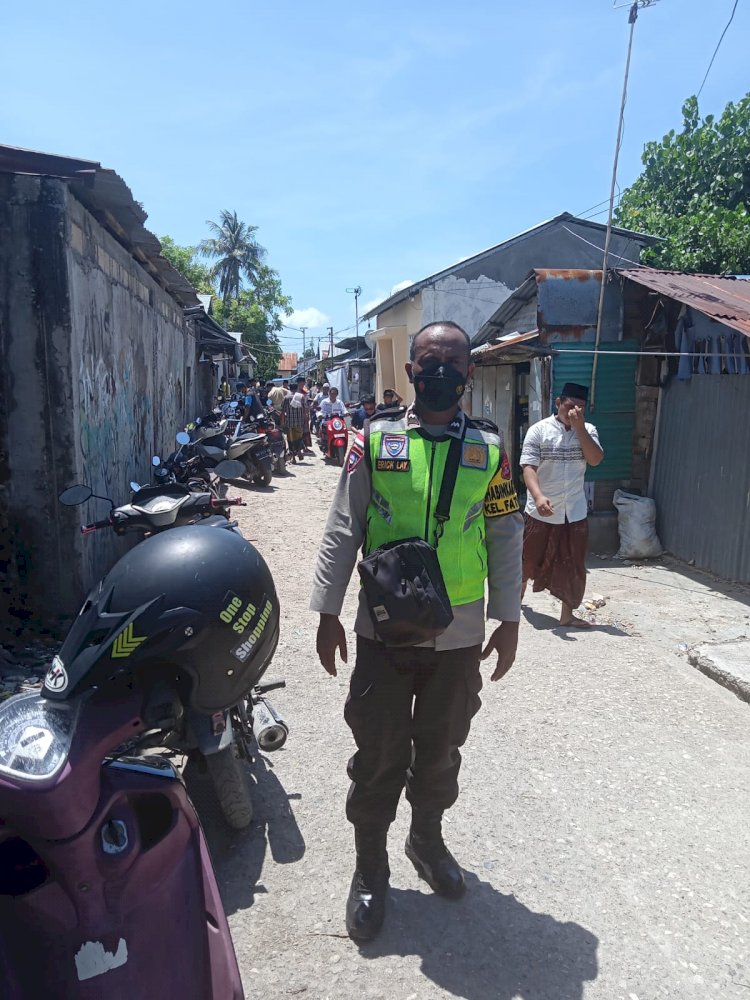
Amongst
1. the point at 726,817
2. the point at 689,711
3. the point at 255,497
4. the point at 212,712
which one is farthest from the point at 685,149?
the point at 212,712

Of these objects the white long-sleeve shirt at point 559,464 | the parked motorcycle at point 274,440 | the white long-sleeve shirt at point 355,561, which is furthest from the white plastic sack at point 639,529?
the parked motorcycle at point 274,440

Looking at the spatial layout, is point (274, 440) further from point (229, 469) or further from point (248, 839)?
point (248, 839)

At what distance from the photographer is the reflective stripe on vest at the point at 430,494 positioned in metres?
2.28

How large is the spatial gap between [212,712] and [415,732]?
81cm

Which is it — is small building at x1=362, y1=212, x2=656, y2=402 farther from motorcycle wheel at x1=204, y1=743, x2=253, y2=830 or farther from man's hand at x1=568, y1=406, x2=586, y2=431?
motorcycle wheel at x1=204, y1=743, x2=253, y2=830

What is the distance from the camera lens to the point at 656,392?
7730 millimetres

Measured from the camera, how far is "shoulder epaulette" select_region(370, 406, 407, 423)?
7.89ft

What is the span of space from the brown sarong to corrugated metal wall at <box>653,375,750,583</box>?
1.86m

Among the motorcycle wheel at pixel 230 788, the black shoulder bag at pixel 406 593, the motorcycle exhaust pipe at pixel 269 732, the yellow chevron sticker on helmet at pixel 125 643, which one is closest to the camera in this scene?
the yellow chevron sticker on helmet at pixel 125 643

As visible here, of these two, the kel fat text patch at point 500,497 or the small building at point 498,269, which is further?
the small building at point 498,269

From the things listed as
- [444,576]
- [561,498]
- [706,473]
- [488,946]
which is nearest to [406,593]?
[444,576]

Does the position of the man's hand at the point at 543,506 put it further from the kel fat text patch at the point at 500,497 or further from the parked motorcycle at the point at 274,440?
the parked motorcycle at the point at 274,440

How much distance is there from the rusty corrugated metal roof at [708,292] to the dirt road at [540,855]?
315 cm

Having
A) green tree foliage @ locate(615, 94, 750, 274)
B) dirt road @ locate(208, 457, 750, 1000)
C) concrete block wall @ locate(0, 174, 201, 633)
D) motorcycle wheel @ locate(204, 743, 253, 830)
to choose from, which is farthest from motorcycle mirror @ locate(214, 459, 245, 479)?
green tree foliage @ locate(615, 94, 750, 274)
